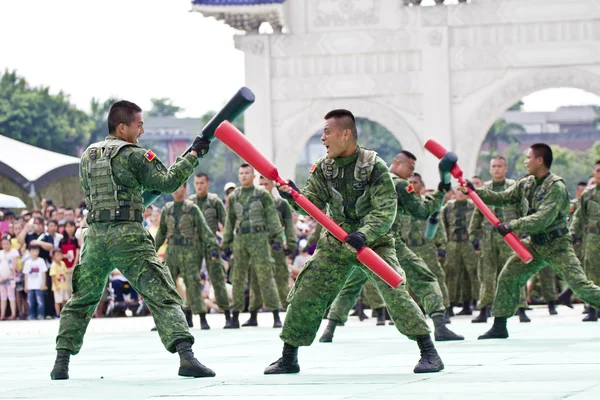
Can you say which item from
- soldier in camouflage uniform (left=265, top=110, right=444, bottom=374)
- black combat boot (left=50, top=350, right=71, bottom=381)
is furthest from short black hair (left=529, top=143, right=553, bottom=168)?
black combat boot (left=50, top=350, right=71, bottom=381)

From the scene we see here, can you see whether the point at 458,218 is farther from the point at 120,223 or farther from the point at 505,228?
the point at 120,223

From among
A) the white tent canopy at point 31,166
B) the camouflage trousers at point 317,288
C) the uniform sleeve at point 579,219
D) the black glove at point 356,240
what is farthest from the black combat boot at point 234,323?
the white tent canopy at point 31,166

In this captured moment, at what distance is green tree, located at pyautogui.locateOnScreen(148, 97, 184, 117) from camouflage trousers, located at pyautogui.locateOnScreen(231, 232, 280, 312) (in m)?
114

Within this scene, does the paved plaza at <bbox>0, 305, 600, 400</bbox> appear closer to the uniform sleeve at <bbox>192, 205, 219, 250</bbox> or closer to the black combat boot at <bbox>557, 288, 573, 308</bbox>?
the uniform sleeve at <bbox>192, 205, 219, 250</bbox>

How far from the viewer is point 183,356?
27.5 ft

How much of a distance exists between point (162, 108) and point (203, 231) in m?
116

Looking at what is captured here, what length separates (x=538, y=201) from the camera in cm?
1191

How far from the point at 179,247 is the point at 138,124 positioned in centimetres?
767

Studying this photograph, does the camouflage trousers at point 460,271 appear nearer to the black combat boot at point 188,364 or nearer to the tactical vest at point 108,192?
the tactical vest at point 108,192

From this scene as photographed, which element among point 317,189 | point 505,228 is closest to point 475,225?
point 505,228

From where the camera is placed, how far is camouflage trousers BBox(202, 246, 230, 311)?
16.7 meters

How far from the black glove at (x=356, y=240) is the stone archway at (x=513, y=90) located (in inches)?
874

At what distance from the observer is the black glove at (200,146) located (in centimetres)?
861

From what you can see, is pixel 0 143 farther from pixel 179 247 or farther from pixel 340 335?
pixel 340 335
